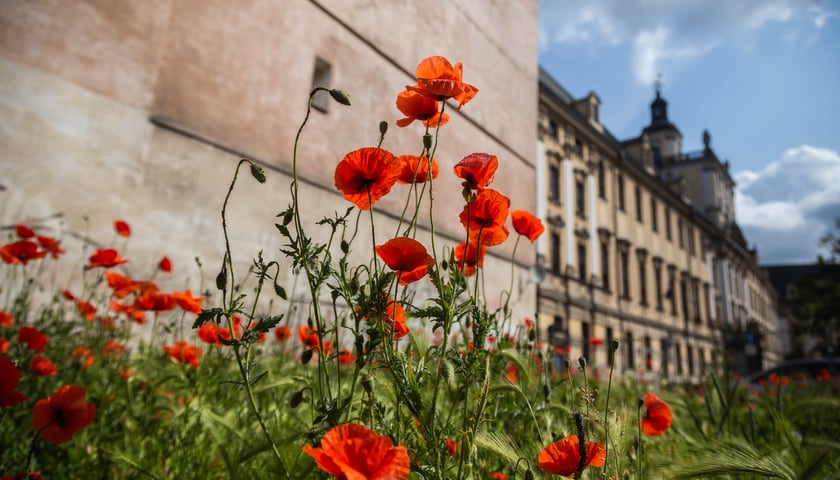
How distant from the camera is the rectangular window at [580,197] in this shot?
20516 mm

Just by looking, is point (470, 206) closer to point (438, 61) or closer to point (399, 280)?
point (399, 280)

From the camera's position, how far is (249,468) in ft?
4.70

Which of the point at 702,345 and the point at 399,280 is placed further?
the point at 702,345

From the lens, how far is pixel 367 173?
96cm

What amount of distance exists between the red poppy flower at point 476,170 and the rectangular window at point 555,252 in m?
17.8

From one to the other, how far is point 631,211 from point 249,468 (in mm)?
25583

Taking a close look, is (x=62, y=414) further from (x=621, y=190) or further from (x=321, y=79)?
(x=621, y=190)

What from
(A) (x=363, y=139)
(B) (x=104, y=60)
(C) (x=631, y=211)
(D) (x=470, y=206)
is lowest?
(D) (x=470, y=206)

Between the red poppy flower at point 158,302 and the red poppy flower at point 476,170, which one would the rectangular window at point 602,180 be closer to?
the red poppy flower at point 158,302

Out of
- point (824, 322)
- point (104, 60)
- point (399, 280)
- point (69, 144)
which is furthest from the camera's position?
point (824, 322)

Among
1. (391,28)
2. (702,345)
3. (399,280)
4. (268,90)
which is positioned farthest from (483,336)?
(702,345)

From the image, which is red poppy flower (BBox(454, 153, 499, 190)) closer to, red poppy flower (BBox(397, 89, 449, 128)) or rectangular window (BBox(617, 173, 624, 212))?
red poppy flower (BBox(397, 89, 449, 128))

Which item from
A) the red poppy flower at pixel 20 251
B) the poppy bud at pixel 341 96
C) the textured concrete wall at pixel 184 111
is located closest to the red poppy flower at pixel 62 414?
the poppy bud at pixel 341 96

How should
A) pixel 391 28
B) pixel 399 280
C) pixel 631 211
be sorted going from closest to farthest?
pixel 399 280 < pixel 391 28 < pixel 631 211
